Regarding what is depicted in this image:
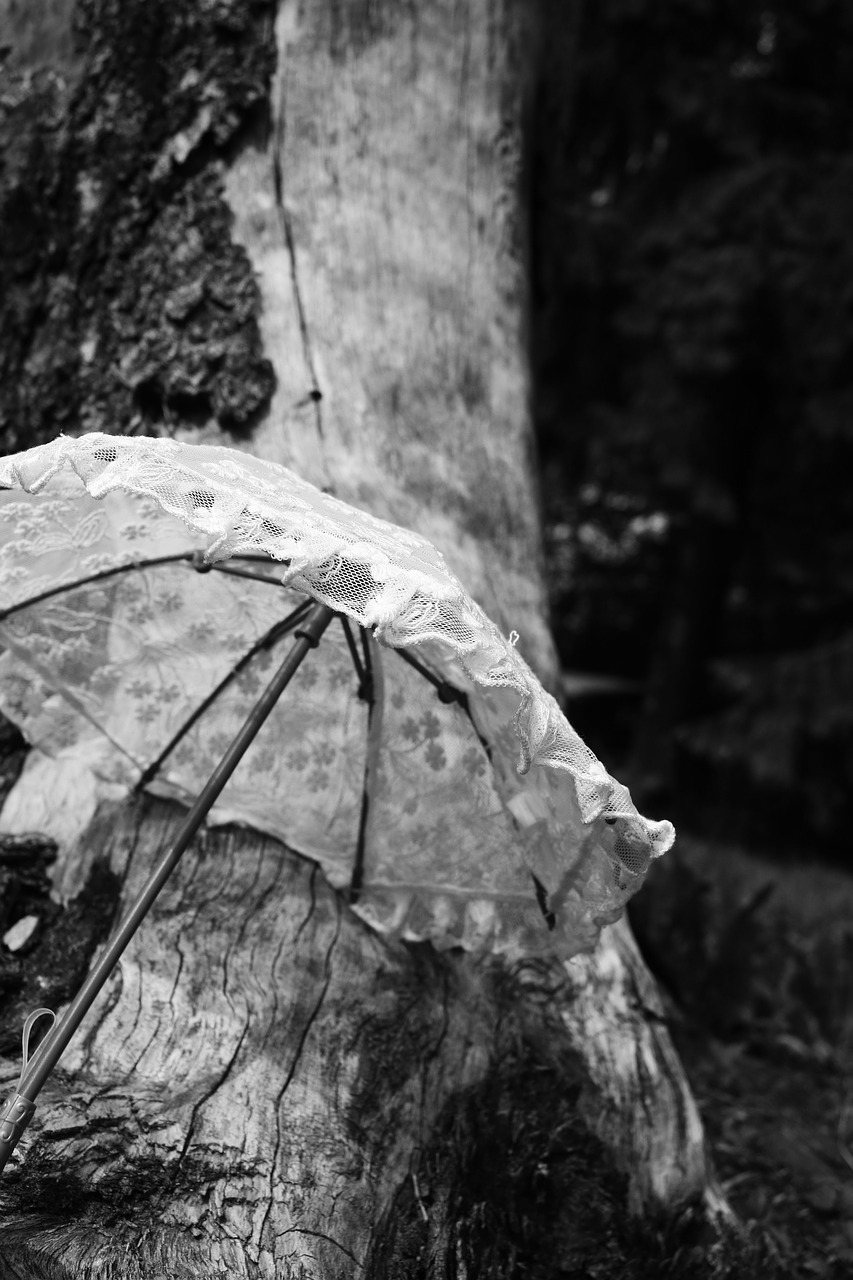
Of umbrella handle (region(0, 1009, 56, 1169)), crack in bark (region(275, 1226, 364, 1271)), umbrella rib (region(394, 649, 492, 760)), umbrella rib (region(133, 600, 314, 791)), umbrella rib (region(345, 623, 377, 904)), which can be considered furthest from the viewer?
umbrella rib (region(133, 600, 314, 791))

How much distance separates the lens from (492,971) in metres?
2.32

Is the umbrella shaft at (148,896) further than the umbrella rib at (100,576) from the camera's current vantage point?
No

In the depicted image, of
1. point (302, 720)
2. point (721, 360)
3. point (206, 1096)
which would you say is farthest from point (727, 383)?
point (206, 1096)

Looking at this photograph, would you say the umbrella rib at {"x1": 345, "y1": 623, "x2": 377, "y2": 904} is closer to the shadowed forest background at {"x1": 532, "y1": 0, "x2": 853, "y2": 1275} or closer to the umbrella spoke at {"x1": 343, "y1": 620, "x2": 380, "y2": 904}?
the umbrella spoke at {"x1": 343, "y1": 620, "x2": 380, "y2": 904}

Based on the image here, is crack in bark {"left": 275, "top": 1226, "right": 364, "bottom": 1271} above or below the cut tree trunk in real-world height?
below

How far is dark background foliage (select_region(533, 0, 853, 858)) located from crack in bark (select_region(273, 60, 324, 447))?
16.6 feet

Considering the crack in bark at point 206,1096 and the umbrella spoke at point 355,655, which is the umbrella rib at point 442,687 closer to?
the umbrella spoke at point 355,655

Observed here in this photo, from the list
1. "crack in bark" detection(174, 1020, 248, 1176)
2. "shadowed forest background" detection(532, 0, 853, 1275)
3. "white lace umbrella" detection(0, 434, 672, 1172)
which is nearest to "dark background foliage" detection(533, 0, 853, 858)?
"shadowed forest background" detection(532, 0, 853, 1275)

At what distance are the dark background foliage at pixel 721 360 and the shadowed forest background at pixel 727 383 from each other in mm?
20

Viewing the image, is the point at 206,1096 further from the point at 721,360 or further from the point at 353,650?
the point at 721,360

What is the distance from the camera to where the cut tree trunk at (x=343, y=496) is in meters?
1.86

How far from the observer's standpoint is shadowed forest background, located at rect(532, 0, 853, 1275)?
26.3 feet

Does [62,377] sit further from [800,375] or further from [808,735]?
[800,375]

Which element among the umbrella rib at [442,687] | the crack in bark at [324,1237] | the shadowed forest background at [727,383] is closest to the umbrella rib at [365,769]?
the umbrella rib at [442,687]
